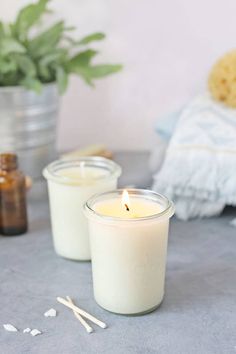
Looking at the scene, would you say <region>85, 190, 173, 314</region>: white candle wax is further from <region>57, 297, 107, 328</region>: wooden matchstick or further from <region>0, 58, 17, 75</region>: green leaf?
<region>0, 58, 17, 75</region>: green leaf

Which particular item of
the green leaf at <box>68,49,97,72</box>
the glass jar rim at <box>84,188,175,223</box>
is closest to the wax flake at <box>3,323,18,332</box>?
the glass jar rim at <box>84,188,175,223</box>

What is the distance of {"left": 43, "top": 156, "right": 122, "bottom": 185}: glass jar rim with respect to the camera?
76 cm

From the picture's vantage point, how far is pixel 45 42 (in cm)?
99

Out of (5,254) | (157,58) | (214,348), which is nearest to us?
(214,348)

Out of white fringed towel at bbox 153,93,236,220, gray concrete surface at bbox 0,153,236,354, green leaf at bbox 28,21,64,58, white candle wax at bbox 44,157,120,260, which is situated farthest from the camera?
green leaf at bbox 28,21,64,58

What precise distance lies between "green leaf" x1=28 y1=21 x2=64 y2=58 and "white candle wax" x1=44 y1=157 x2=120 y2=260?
0.85 ft

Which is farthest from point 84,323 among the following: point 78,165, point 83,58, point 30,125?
point 83,58

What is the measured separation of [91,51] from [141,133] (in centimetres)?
22

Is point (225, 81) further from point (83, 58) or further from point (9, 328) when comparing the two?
point (9, 328)

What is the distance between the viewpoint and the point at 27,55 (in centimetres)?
98

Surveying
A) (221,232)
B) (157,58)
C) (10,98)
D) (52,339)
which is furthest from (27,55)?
(52,339)

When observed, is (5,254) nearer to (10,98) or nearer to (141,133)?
(10,98)

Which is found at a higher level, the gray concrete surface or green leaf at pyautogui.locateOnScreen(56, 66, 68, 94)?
green leaf at pyautogui.locateOnScreen(56, 66, 68, 94)

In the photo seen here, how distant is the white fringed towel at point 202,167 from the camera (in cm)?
86
